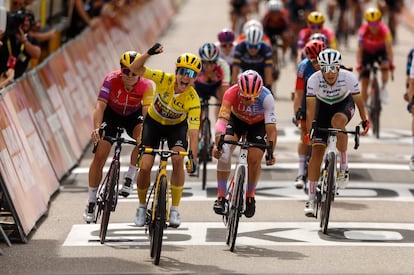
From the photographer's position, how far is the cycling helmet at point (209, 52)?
752 inches

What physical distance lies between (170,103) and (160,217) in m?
1.50

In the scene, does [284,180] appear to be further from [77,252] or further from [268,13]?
[268,13]

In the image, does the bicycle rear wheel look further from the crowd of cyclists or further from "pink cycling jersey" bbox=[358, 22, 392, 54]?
"pink cycling jersey" bbox=[358, 22, 392, 54]

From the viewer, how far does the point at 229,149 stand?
15312 mm

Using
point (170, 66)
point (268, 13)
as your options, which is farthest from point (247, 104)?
point (170, 66)

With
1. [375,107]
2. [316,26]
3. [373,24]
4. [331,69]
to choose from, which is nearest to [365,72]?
[373,24]

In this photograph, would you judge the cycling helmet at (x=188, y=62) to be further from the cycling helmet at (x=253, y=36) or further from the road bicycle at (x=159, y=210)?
the cycling helmet at (x=253, y=36)

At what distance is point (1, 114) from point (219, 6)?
141 feet

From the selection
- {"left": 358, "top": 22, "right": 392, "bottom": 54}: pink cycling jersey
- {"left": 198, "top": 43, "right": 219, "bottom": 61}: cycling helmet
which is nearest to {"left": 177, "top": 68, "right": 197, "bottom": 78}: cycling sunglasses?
{"left": 198, "top": 43, "right": 219, "bottom": 61}: cycling helmet

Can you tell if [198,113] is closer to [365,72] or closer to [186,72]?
[186,72]

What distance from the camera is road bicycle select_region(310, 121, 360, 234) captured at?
15.4 metres

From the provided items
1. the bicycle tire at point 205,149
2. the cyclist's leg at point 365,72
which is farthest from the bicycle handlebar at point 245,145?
the cyclist's leg at point 365,72

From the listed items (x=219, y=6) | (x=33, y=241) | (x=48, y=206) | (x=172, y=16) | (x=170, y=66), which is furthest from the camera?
(x=219, y=6)

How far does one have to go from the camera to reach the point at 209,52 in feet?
63.0
